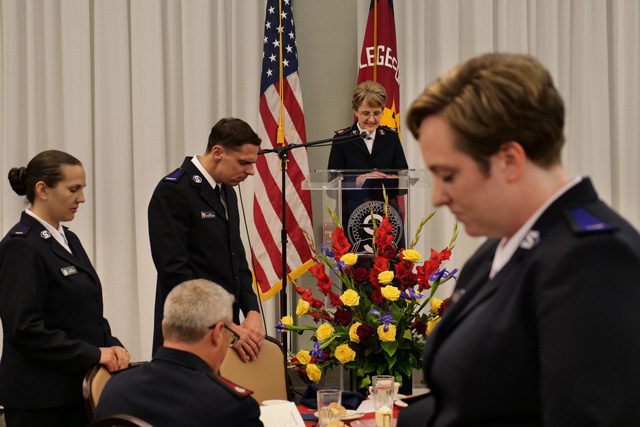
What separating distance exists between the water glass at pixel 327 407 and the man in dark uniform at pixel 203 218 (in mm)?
1125

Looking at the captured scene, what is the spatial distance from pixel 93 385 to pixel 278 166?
3.01 meters

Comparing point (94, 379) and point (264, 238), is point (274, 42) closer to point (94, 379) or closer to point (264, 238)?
point (264, 238)

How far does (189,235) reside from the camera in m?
3.81

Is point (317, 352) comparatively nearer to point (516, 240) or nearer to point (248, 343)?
point (248, 343)

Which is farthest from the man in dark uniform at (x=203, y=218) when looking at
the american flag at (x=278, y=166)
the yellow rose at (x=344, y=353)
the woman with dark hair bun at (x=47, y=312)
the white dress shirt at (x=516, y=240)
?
the white dress shirt at (x=516, y=240)

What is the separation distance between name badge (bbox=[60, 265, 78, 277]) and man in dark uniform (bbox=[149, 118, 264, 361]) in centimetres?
52

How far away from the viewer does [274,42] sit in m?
5.90

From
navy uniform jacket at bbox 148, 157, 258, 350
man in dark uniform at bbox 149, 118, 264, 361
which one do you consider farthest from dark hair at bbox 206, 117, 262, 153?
navy uniform jacket at bbox 148, 157, 258, 350

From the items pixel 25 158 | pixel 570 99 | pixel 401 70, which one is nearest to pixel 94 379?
pixel 25 158

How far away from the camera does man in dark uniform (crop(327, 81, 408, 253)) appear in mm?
4324

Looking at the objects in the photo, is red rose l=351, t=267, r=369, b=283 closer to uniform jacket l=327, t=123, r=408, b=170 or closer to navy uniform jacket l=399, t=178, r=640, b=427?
navy uniform jacket l=399, t=178, r=640, b=427

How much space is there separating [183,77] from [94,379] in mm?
3433

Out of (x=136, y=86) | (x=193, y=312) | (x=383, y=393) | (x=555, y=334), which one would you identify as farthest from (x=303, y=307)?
(x=136, y=86)

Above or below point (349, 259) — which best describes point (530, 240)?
above
